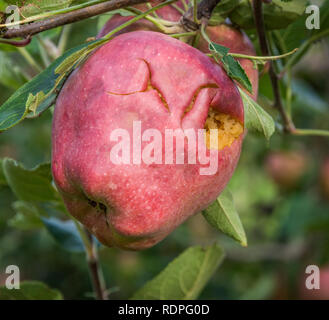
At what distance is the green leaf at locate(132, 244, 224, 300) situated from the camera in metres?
1.02

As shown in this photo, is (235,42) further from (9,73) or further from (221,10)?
(9,73)

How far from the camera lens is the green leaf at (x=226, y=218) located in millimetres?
778

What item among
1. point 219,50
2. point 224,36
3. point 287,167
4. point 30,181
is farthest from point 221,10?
point 287,167

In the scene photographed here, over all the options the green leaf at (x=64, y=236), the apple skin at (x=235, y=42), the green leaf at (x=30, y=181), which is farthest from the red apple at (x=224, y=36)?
the green leaf at (x=64, y=236)

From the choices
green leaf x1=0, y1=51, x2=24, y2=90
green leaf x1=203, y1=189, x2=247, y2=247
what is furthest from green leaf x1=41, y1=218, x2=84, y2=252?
green leaf x1=203, y1=189, x2=247, y2=247

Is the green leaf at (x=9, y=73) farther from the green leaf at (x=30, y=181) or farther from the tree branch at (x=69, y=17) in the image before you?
the tree branch at (x=69, y=17)

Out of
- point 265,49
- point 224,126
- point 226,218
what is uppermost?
point 265,49

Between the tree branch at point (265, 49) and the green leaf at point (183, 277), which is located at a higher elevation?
the tree branch at point (265, 49)

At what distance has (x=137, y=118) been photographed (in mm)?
628

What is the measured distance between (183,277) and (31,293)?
0.89 feet

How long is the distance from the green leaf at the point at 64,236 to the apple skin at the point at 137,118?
19.9 inches

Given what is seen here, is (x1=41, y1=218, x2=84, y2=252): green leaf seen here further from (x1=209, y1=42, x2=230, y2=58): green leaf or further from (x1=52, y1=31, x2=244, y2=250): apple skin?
(x1=209, y1=42, x2=230, y2=58): green leaf

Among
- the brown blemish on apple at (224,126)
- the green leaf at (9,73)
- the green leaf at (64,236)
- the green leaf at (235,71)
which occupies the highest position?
the green leaf at (9,73)
